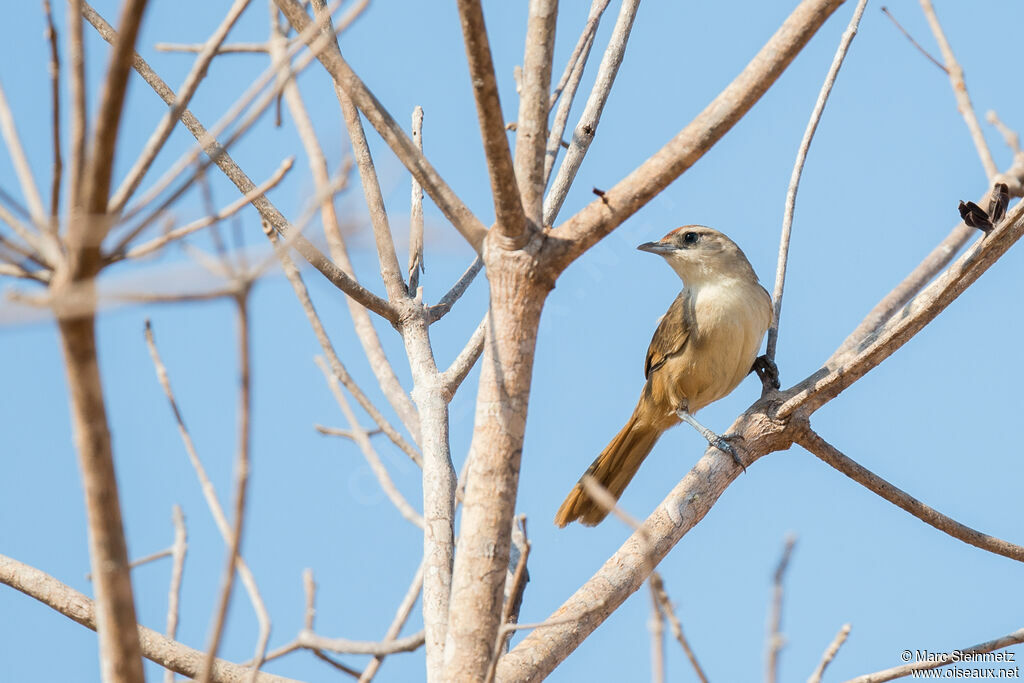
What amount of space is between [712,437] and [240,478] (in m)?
3.83

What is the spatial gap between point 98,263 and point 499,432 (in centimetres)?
126

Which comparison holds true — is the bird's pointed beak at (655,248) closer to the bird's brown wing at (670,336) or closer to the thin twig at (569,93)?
the bird's brown wing at (670,336)

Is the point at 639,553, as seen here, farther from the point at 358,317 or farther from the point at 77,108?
the point at 77,108

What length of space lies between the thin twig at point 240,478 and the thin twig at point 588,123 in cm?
241

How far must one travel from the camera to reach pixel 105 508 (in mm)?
1285

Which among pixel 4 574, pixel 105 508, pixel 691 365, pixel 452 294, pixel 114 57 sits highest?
pixel 691 365

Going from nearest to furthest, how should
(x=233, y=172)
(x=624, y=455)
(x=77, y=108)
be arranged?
(x=77, y=108), (x=233, y=172), (x=624, y=455)

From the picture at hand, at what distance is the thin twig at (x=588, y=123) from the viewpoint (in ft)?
12.0

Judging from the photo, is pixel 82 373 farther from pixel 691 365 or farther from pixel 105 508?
pixel 691 365

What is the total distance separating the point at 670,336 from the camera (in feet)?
18.9

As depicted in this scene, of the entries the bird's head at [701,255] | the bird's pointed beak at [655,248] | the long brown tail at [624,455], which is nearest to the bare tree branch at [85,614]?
the long brown tail at [624,455]

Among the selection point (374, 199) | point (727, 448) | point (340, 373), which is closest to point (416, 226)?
point (374, 199)

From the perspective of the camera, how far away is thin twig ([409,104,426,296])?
12.5 ft

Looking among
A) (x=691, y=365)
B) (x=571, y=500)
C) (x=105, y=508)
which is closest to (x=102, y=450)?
(x=105, y=508)
